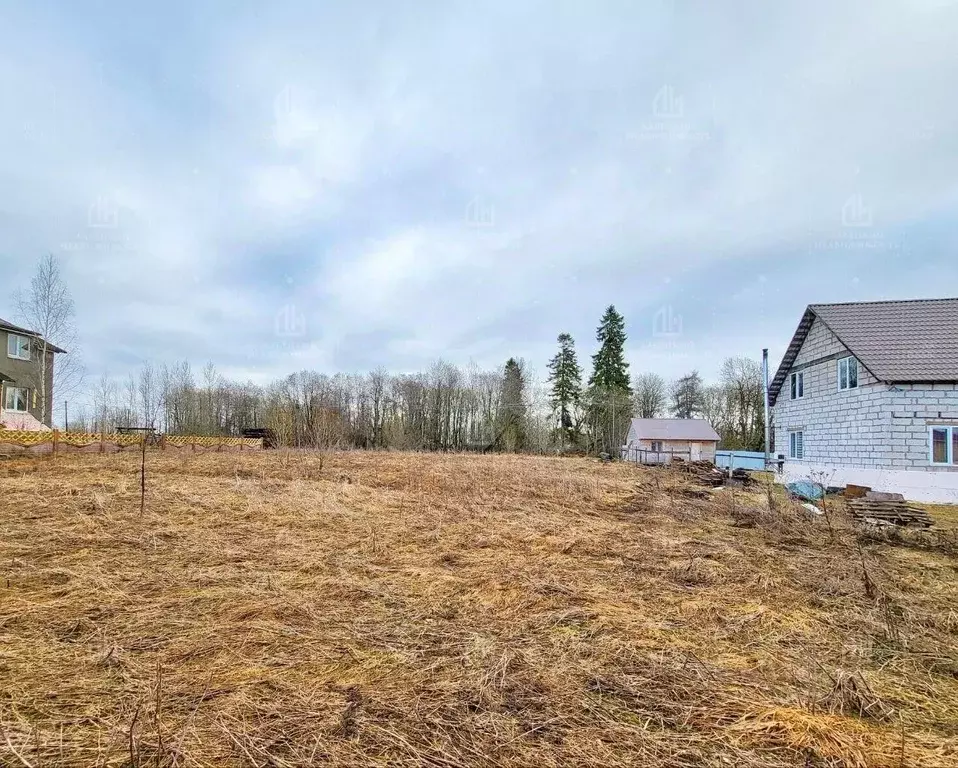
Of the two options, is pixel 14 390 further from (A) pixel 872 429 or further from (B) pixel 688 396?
(B) pixel 688 396

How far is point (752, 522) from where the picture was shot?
8438mm

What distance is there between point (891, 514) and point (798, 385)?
978cm

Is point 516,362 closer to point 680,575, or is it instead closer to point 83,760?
point 680,575

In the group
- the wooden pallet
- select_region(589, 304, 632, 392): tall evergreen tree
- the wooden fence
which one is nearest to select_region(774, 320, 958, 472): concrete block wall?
the wooden pallet

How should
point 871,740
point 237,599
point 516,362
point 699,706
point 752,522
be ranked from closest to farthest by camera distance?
point 871,740
point 699,706
point 237,599
point 752,522
point 516,362

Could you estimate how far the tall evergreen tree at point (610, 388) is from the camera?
42500mm

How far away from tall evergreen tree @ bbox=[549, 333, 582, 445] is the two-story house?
1441 inches

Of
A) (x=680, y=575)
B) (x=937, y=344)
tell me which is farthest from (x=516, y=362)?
(x=680, y=575)

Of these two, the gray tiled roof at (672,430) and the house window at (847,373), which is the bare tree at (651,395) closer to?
the gray tiled roof at (672,430)

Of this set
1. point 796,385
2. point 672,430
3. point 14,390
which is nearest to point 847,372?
point 796,385

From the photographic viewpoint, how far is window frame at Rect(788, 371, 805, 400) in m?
17.2

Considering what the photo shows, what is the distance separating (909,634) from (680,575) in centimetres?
187

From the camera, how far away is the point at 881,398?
12875 millimetres

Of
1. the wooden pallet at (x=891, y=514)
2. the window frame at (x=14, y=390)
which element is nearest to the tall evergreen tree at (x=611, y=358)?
the wooden pallet at (x=891, y=514)
